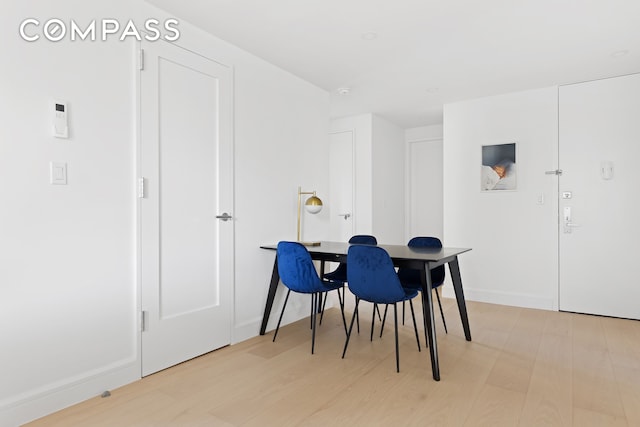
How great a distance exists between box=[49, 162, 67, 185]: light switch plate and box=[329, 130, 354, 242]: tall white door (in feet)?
12.7

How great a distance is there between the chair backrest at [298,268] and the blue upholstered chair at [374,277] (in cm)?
35

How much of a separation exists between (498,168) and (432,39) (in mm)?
2089

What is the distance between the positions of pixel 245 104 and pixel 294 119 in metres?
0.69

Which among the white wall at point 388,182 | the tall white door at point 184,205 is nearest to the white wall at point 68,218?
the tall white door at point 184,205

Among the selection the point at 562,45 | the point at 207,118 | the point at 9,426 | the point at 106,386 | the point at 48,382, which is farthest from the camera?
the point at 562,45

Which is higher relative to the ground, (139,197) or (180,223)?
(139,197)

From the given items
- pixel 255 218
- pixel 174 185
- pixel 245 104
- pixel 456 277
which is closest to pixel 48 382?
pixel 174 185

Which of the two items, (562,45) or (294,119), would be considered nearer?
(562,45)

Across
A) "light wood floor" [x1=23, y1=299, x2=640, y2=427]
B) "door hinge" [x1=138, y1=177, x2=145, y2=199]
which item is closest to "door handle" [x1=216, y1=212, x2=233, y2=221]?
"door hinge" [x1=138, y1=177, x2=145, y2=199]

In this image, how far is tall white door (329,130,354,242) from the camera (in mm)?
5699

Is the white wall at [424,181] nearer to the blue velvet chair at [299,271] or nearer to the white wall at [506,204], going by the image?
the white wall at [506,204]

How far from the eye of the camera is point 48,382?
2053 mm

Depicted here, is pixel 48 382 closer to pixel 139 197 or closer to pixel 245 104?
pixel 139 197

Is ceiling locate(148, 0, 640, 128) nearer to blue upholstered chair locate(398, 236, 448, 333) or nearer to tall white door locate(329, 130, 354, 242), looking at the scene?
tall white door locate(329, 130, 354, 242)
